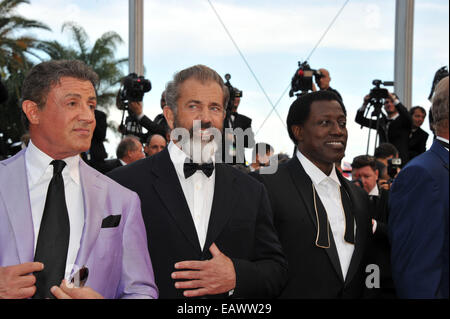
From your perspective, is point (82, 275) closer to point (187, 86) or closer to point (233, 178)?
point (233, 178)

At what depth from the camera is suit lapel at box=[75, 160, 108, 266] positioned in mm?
1791

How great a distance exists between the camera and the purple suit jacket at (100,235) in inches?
68.9

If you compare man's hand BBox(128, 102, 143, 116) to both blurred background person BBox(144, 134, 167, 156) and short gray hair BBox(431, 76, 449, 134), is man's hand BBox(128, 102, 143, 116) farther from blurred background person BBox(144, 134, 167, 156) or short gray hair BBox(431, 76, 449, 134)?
short gray hair BBox(431, 76, 449, 134)

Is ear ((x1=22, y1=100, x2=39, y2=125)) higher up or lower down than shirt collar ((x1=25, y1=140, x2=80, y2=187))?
higher up

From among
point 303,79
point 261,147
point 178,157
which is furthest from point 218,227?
point 261,147

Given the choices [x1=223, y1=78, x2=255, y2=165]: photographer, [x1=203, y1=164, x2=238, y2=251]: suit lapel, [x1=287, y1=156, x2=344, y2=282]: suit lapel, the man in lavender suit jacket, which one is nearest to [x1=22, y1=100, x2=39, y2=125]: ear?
the man in lavender suit jacket

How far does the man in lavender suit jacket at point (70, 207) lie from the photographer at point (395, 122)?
14.2ft

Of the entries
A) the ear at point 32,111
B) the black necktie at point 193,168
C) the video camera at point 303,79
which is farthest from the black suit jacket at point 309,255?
the video camera at point 303,79

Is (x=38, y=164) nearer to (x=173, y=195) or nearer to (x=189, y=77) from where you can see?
(x=173, y=195)

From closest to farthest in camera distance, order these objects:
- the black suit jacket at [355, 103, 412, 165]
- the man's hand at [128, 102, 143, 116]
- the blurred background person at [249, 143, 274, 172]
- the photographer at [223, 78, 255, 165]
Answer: the photographer at [223, 78, 255, 165], the man's hand at [128, 102, 143, 116], the blurred background person at [249, 143, 274, 172], the black suit jacket at [355, 103, 412, 165]

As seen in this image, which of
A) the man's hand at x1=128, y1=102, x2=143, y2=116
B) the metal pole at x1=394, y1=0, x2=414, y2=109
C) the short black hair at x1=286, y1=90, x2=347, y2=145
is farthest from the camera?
the metal pole at x1=394, y1=0, x2=414, y2=109

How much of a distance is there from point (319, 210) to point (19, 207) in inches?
49.6

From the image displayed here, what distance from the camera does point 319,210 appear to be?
2410mm

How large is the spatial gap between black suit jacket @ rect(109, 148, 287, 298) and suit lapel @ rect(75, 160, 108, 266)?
8.6 inches
